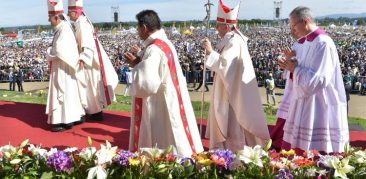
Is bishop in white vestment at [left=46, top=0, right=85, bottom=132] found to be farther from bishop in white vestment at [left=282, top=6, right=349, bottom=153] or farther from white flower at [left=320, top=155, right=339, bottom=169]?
white flower at [left=320, top=155, right=339, bottom=169]

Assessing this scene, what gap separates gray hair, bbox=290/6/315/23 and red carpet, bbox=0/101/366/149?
2670mm

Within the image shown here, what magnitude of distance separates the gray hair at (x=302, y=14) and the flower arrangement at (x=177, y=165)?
5.52 feet

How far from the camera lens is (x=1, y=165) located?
3322 mm

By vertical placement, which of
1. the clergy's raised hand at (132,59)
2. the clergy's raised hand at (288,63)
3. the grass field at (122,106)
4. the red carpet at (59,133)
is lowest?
the grass field at (122,106)

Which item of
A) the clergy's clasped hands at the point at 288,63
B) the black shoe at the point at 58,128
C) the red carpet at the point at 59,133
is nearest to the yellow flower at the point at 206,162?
the clergy's clasped hands at the point at 288,63

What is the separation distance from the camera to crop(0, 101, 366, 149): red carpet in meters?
6.50

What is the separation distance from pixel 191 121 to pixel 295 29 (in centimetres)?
144

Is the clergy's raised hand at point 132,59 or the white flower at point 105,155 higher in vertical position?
the clergy's raised hand at point 132,59

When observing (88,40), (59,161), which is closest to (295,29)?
(59,161)

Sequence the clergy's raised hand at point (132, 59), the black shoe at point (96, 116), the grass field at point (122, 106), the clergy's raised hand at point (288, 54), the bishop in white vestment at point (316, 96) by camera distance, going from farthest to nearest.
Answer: the grass field at point (122, 106), the black shoe at point (96, 116), the clergy's raised hand at point (288, 54), the clergy's raised hand at point (132, 59), the bishop in white vestment at point (316, 96)

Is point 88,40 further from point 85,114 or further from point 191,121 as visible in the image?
point 191,121

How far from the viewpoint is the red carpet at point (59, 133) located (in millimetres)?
6496

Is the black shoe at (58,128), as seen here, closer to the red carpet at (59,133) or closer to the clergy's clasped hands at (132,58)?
the red carpet at (59,133)

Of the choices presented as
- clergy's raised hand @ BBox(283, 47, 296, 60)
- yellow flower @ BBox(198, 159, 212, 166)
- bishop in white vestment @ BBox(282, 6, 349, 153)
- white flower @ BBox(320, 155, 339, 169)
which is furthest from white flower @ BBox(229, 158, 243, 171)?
clergy's raised hand @ BBox(283, 47, 296, 60)
